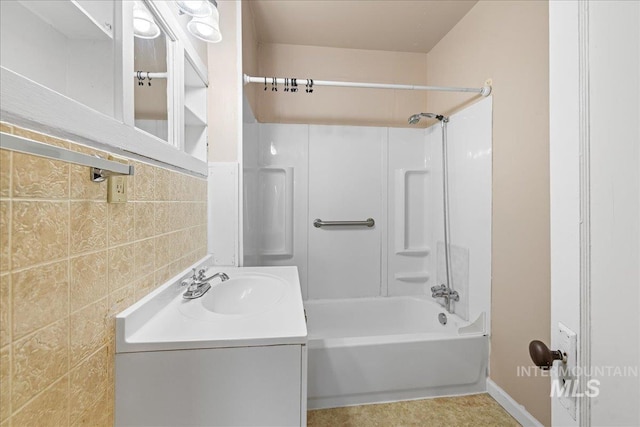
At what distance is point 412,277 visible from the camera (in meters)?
2.36

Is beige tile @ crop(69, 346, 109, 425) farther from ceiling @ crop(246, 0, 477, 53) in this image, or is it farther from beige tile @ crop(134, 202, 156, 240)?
ceiling @ crop(246, 0, 477, 53)

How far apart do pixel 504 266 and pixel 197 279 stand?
5.26 feet

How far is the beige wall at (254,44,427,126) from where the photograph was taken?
7.51ft

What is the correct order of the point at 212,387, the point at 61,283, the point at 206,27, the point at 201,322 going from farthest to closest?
the point at 206,27, the point at 201,322, the point at 212,387, the point at 61,283

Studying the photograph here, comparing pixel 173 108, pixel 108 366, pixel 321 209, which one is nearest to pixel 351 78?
pixel 321 209

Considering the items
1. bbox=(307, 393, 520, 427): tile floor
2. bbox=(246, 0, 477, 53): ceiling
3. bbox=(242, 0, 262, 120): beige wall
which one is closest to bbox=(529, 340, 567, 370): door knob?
bbox=(307, 393, 520, 427): tile floor

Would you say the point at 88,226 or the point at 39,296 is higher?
the point at 88,226

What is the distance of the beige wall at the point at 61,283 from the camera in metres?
0.45

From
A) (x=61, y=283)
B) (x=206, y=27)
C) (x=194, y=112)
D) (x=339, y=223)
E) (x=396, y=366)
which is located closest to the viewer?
(x=61, y=283)

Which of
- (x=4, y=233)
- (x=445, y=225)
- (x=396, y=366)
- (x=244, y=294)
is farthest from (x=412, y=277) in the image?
(x=4, y=233)

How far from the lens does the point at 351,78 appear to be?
2387 millimetres

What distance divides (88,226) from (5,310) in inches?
9.0

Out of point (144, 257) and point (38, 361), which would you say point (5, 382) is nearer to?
point (38, 361)

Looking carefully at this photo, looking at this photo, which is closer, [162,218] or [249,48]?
[162,218]
